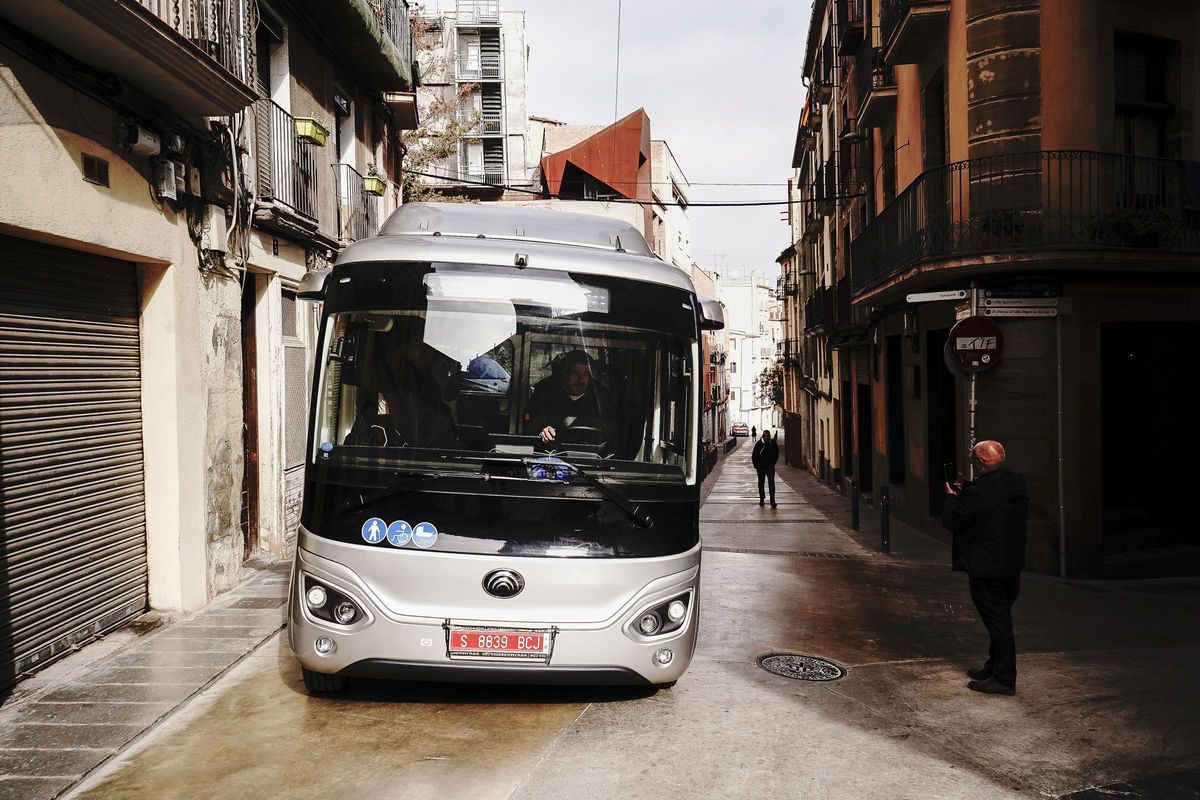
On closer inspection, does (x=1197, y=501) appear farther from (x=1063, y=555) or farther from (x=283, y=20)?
Result: (x=283, y=20)

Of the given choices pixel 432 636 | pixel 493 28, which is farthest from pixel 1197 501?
pixel 493 28

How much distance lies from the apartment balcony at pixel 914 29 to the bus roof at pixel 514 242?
8320 mm

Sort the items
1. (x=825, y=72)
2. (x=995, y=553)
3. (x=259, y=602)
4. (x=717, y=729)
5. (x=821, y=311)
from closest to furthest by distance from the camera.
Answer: (x=717, y=729) < (x=995, y=553) < (x=259, y=602) < (x=821, y=311) < (x=825, y=72)

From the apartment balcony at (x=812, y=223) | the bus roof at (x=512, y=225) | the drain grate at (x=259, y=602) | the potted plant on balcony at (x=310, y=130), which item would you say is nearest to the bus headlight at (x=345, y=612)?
the bus roof at (x=512, y=225)

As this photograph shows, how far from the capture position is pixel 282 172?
1116 centimetres

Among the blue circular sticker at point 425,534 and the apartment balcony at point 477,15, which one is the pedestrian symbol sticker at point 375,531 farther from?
the apartment balcony at point 477,15

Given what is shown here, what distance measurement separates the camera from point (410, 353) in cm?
564

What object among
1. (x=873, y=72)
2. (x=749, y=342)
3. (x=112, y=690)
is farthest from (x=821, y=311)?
(x=749, y=342)

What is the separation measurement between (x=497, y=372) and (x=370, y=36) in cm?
1003

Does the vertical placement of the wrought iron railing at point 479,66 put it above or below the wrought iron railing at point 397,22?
above

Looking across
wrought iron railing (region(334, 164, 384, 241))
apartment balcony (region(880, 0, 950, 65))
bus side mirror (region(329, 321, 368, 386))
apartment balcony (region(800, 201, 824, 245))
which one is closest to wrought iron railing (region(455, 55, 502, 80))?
apartment balcony (region(800, 201, 824, 245))

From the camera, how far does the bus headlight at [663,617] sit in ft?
18.1

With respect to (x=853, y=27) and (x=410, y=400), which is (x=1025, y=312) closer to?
(x=410, y=400)

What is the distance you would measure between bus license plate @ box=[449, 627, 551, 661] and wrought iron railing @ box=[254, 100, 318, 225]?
661 centimetres
